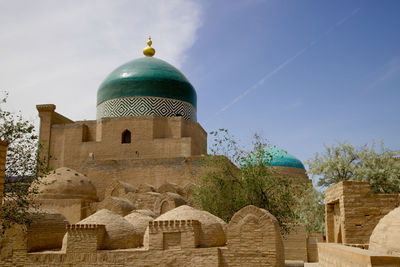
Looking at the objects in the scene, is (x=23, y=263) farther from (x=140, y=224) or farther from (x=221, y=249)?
(x=221, y=249)

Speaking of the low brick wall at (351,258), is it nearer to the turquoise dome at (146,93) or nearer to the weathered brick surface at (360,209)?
the weathered brick surface at (360,209)

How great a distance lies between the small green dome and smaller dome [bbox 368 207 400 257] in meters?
17.5

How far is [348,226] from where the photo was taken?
28.5ft

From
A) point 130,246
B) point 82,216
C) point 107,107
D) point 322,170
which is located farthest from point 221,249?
point 107,107

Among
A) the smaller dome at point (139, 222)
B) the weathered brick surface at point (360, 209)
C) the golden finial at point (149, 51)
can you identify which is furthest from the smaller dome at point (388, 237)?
the golden finial at point (149, 51)

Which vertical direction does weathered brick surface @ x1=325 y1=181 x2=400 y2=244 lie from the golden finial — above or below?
below

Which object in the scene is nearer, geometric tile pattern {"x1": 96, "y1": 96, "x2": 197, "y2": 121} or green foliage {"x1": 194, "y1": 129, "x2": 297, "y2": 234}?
green foliage {"x1": 194, "y1": 129, "x2": 297, "y2": 234}

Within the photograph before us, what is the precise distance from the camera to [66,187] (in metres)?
16.8

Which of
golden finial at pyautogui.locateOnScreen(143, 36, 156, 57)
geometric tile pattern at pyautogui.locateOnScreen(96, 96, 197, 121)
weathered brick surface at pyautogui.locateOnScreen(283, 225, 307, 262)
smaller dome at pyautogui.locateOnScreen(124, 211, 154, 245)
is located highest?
golden finial at pyautogui.locateOnScreen(143, 36, 156, 57)

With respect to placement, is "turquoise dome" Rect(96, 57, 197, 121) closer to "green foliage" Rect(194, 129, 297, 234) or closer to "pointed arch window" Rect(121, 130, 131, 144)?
"pointed arch window" Rect(121, 130, 131, 144)

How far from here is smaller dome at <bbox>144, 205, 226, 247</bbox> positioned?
1095cm

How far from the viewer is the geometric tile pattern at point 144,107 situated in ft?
71.9

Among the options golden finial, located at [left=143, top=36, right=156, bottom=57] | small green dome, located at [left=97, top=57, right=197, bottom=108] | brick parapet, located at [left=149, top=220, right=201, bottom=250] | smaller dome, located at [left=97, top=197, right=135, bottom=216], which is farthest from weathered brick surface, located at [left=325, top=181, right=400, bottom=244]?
golden finial, located at [left=143, top=36, right=156, bottom=57]

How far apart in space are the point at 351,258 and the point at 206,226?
6.26 metres
